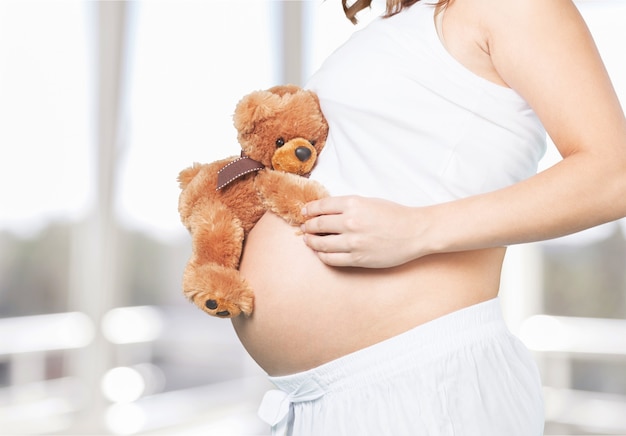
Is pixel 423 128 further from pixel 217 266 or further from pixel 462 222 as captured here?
pixel 217 266

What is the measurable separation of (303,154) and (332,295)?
187 millimetres

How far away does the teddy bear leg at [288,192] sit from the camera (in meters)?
0.91

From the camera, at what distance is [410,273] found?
0.89 m

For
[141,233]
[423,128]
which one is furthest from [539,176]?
[141,233]

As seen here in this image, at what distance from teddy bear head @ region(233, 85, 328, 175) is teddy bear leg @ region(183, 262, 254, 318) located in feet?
0.51

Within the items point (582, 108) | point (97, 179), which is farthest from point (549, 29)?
point (97, 179)

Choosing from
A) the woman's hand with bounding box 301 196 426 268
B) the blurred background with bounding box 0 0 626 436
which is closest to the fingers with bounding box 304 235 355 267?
the woman's hand with bounding box 301 196 426 268

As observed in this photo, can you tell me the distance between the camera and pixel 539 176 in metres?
0.81

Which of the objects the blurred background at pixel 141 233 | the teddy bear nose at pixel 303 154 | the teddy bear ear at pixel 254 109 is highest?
the teddy bear ear at pixel 254 109

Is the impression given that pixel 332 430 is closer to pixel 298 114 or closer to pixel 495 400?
pixel 495 400

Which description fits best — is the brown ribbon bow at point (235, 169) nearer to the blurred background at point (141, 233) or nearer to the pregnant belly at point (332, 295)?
the pregnant belly at point (332, 295)

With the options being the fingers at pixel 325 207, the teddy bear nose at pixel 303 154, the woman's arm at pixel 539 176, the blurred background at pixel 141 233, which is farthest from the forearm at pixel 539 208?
the blurred background at pixel 141 233

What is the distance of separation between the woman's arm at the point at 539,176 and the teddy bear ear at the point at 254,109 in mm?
182

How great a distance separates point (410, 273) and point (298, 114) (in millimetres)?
256
